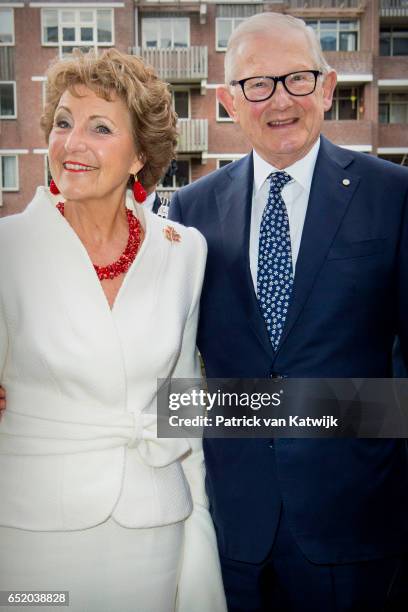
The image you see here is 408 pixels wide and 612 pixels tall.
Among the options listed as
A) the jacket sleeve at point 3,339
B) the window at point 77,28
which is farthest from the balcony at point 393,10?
the jacket sleeve at point 3,339

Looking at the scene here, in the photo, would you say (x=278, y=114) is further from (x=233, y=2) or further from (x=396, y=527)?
(x=233, y=2)

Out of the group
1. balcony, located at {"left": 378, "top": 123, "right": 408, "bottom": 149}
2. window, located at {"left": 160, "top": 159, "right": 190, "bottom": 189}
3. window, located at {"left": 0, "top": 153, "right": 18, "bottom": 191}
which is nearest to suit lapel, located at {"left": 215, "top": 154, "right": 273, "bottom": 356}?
window, located at {"left": 0, "top": 153, "right": 18, "bottom": 191}

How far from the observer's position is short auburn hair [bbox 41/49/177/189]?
1233mm

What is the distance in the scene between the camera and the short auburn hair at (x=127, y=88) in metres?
1.23

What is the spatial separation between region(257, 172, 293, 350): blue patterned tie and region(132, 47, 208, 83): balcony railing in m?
10.8

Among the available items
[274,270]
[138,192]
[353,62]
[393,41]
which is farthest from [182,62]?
[274,270]

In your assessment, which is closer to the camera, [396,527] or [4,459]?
[4,459]

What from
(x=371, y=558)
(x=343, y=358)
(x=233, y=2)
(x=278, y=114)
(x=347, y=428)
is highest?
(x=233, y=2)

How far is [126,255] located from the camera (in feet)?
4.17

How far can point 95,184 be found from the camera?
4.05ft

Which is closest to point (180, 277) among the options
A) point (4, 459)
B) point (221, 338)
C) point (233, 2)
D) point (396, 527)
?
point (221, 338)

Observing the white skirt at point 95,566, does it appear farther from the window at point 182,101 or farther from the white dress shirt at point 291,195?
the window at point 182,101

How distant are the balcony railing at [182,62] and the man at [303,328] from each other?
10.7 m

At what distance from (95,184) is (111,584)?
2.11 feet
